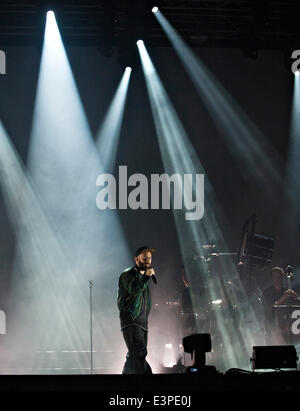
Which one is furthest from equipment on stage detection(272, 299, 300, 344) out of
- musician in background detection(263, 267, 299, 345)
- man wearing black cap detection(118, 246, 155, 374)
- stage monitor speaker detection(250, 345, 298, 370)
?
stage monitor speaker detection(250, 345, 298, 370)

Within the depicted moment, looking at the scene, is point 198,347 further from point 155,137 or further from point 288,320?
point 155,137

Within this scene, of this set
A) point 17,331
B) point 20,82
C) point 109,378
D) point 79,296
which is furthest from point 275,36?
point 109,378

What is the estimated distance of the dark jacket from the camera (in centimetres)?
620

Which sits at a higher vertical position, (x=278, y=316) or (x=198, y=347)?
(x=278, y=316)

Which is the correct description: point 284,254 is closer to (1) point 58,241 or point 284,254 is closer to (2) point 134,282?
(1) point 58,241

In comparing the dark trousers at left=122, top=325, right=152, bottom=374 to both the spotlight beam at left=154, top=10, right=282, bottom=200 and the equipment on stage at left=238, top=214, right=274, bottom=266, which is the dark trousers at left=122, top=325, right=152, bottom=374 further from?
the spotlight beam at left=154, top=10, right=282, bottom=200

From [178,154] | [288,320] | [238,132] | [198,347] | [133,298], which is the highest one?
[238,132]

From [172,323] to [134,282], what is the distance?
3313mm

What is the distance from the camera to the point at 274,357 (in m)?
4.20

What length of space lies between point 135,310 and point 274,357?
7.39ft

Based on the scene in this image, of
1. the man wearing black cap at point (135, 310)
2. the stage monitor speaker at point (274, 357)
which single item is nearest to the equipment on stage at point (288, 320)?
the man wearing black cap at point (135, 310)

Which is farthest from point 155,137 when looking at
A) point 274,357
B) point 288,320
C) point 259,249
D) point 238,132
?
point 274,357

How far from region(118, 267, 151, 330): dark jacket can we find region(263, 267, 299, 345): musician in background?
3084 mm

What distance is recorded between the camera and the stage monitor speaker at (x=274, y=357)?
13.7 ft
